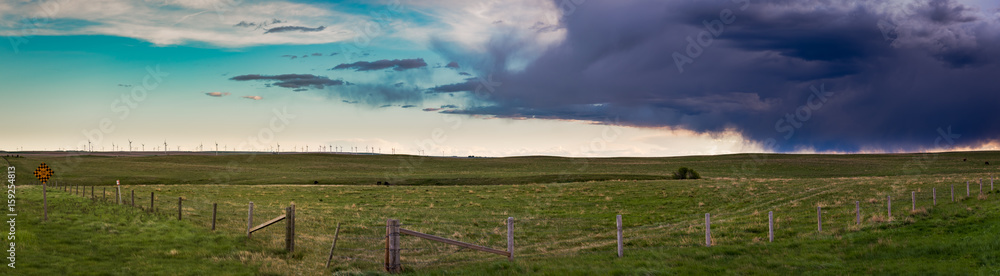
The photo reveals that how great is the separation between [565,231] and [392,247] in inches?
562

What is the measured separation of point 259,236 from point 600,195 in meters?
31.7

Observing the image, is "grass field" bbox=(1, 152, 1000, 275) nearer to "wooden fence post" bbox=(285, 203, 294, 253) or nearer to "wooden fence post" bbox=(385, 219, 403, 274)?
"wooden fence post" bbox=(285, 203, 294, 253)

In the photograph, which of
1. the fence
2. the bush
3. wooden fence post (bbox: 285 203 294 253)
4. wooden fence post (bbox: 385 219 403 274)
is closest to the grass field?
the fence

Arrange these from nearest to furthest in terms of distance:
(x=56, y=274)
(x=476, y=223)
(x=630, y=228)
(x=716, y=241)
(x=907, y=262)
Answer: (x=56, y=274)
(x=907, y=262)
(x=716, y=241)
(x=630, y=228)
(x=476, y=223)

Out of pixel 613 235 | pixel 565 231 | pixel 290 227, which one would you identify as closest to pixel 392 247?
pixel 290 227

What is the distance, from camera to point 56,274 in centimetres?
1389

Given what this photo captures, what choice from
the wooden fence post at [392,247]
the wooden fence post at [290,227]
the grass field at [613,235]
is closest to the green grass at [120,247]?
the grass field at [613,235]

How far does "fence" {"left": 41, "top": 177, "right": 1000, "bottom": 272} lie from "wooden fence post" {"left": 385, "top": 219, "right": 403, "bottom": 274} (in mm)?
25

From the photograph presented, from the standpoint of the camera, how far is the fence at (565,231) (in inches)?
712

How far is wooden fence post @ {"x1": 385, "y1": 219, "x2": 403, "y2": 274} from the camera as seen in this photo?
14.1 meters

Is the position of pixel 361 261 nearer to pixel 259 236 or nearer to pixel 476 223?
pixel 259 236

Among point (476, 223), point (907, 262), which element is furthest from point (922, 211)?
point (476, 223)

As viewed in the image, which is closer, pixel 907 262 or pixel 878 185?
pixel 907 262

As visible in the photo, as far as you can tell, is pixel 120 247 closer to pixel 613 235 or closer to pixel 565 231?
pixel 565 231
